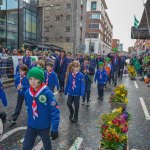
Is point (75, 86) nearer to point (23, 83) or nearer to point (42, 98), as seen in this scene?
point (23, 83)

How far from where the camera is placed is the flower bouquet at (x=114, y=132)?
179 inches

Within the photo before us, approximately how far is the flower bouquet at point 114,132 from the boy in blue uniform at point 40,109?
1100 mm

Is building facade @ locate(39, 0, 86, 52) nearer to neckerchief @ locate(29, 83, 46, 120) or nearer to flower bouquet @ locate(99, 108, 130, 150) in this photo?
flower bouquet @ locate(99, 108, 130, 150)

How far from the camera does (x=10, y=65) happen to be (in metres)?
16.2

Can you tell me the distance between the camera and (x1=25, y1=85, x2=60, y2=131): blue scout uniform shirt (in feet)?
12.9

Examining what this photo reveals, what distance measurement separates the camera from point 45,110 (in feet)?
13.2

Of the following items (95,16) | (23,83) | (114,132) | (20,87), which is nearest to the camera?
(114,132)

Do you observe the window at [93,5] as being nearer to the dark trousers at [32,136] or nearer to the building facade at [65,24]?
the building facade at [65,24]

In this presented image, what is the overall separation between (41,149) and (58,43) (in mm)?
53970

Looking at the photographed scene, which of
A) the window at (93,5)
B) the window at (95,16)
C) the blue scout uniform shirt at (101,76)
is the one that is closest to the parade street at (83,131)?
the blue scout uniform shirt at (101,76)

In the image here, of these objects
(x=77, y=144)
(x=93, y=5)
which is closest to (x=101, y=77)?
(x=77, y=144)

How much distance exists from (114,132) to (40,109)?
1473 mm

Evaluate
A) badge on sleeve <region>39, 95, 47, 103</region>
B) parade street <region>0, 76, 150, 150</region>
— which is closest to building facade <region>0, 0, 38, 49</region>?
parade street <region>0, 76, 150, 150</region>

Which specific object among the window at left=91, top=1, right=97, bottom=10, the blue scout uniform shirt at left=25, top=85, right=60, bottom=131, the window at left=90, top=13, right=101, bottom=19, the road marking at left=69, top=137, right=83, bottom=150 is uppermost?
the window at left=91, top=1, right=97, bottom=10
